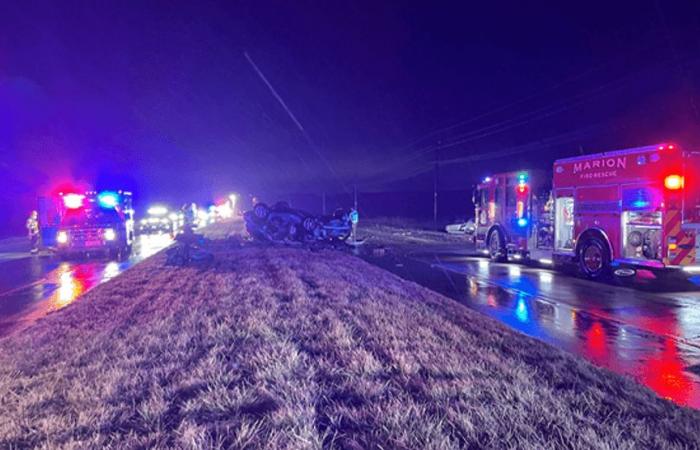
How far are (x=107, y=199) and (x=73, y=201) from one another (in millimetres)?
1130

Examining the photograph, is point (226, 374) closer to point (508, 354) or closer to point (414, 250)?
point (508, 354)

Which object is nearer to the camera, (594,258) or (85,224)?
(594,258)

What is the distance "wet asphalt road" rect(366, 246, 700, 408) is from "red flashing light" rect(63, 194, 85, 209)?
40.3 feet

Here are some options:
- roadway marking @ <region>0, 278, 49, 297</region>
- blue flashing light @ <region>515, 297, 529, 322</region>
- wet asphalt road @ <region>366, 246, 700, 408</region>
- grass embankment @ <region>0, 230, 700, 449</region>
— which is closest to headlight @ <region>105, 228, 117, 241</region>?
roadway marking @ <region>0, 278, 49, 297</region>

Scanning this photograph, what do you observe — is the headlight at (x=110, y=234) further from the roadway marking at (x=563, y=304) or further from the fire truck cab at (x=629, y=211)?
the fire truck cab at (x=629, y=211)

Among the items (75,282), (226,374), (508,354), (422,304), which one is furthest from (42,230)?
(508,354)

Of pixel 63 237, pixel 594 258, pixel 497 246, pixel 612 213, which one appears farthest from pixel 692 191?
pixel 63 237

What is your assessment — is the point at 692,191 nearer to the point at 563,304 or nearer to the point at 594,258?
the point at 594,258

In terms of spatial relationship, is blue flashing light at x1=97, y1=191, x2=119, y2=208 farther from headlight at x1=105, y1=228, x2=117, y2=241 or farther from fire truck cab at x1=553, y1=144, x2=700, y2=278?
fire truck cab at x1=553, y1=144, x2=700, y2=278

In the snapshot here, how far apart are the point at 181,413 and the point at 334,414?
1128 mm

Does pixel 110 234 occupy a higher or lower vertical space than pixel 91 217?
lower

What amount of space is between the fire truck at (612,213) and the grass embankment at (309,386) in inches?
243

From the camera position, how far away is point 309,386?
4.44 meters

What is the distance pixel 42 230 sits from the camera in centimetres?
1877
